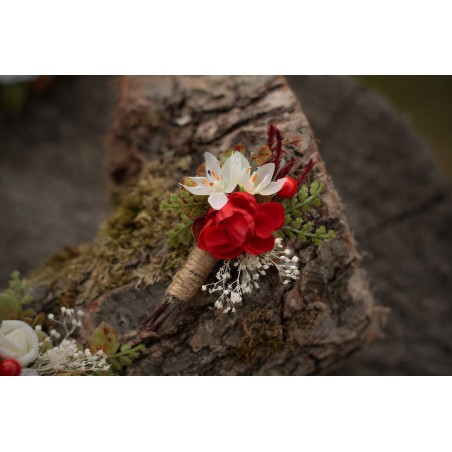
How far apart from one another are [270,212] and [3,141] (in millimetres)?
2323

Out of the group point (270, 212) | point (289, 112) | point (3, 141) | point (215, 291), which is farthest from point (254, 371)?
point (3, 141)

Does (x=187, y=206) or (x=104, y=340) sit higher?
(x=187, y=206)

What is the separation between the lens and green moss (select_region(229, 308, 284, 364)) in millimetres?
1492

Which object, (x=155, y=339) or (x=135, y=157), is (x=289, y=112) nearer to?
(x=135, y=157)

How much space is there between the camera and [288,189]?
4.49 feet

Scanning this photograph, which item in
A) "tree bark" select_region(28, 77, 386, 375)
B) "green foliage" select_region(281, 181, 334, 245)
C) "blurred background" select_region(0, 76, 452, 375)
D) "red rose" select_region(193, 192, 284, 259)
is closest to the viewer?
"red rose" select_region(193, 192, 284, 259)

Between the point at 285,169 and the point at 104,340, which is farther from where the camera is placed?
the point at 104,340

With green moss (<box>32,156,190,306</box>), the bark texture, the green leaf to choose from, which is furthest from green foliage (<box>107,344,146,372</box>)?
the bark texture

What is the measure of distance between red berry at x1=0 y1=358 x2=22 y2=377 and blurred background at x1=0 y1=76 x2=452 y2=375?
1.41 m

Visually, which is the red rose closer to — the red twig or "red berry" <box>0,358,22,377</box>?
the red twig

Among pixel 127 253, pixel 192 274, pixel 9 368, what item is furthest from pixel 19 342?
pixel 192 274

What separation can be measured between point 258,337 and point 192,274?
12.5 inches

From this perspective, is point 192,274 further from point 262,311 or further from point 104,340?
point 104,340

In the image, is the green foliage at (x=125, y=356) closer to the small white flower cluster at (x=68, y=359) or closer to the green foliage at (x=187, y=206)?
the small white flower cluster at (x=68, y=359)
